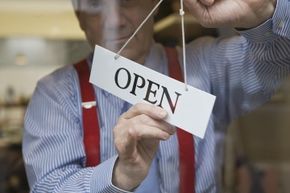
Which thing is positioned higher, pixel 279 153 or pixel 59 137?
pixel 59 137

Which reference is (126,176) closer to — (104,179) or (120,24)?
(104,179)

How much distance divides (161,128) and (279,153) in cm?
72

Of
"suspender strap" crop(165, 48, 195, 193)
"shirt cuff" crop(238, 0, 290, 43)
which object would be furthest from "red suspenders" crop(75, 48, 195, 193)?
"shirt cuff" crop(238, 0, 290, 43)

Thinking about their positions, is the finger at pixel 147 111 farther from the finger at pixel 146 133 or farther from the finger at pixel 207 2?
the finger at pixel 207 2

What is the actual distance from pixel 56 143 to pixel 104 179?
115 millimetres

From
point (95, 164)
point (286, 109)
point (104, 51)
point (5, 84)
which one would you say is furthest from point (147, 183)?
point (286, 109)

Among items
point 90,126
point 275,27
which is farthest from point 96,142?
point 275,27

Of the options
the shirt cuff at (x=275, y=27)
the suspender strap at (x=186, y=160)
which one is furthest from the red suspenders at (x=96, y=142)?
the shirt cuff at (x=275, y=27)

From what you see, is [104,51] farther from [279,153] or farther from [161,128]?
[279,153]

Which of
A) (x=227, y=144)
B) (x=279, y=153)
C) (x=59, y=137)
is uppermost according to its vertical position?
(x=59, y=137)

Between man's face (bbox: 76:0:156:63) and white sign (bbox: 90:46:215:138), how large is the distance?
0.04 metres

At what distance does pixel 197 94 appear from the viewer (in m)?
0.46

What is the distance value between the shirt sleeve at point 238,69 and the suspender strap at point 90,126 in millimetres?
146

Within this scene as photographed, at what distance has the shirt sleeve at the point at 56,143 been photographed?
585mm
